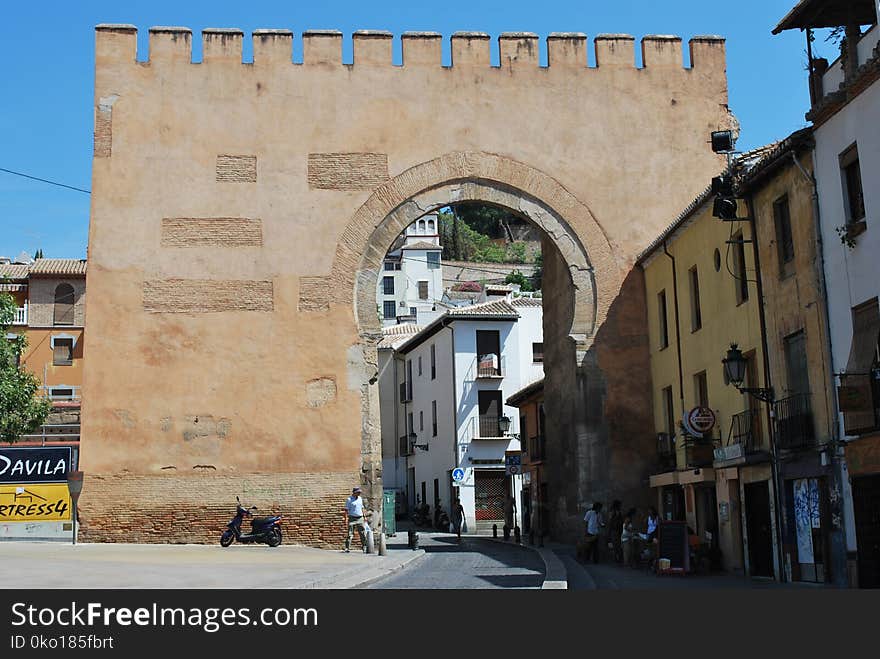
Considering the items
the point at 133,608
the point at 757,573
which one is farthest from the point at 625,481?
the point at 133,608

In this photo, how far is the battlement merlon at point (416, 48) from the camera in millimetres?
20469

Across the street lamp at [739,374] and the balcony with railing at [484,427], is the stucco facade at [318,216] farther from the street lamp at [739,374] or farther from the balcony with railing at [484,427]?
the balcony with railing at [484,427]

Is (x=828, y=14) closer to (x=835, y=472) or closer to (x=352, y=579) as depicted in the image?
(x=835, y=472)

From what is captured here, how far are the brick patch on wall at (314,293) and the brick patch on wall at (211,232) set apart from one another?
3.69 feet

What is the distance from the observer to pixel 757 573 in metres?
14.7

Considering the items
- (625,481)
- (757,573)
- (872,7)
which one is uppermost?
(872,7)

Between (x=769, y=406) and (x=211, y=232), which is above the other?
(x=211, y=232)

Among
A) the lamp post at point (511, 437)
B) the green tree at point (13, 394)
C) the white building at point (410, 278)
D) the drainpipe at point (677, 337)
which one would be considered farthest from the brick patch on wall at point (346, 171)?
the white building at point (410, 278)

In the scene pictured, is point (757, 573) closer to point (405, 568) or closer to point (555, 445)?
point (405, 568)

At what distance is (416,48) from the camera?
68.7 feet

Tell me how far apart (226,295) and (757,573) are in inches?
404

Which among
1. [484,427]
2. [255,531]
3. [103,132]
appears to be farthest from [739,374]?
[484,427]

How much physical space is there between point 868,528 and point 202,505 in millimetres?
11405

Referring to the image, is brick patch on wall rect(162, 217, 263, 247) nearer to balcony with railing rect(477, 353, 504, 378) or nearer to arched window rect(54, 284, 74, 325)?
balcony with railing rect(477, 353, 504, 378)
